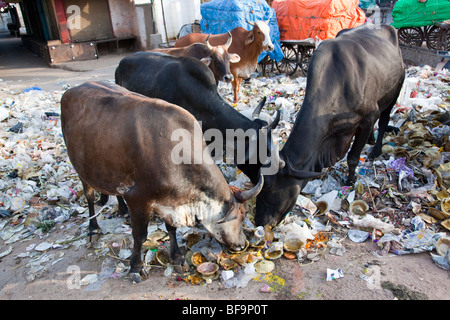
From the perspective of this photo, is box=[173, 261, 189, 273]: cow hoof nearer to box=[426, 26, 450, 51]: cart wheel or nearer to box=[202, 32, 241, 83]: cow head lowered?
box=[202, 32, 241, 83]: cow head lowered

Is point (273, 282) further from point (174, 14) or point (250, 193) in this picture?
point (174, 14)

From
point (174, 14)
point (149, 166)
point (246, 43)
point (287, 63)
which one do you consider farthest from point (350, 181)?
point (174, 14)

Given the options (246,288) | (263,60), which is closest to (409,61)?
(263,60)

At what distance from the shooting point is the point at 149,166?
3.01 metres

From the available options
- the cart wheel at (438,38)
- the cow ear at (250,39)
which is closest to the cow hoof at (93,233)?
the cow ear at (250,39)

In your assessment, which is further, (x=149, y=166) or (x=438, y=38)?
(x=438, y=38)

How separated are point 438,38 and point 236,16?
23.1 feet

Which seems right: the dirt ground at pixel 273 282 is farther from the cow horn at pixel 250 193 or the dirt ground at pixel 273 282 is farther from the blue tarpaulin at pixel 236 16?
the blue tarpaulin at pixel 236 16

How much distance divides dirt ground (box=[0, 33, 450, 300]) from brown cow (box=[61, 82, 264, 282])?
34 cm

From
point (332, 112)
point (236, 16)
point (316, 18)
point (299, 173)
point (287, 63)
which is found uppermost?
point (236, 16)


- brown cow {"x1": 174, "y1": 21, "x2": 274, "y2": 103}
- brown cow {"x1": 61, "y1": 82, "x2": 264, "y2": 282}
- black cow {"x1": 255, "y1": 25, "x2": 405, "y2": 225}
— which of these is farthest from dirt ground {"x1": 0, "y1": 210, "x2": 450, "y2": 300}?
brown cow {"x1": 174, "y1": 21, "x2": 274, "y2": 103}

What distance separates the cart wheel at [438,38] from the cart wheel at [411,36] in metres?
0.28

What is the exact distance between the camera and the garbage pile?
370 cm

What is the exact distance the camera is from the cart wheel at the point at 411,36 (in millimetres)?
12711
